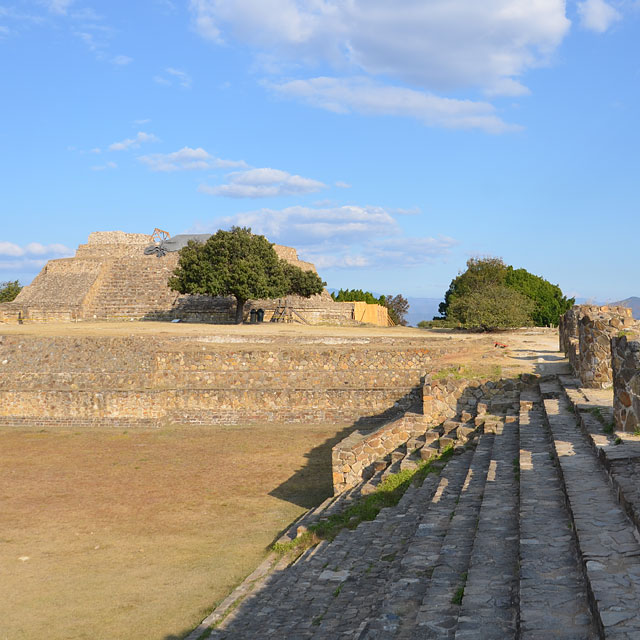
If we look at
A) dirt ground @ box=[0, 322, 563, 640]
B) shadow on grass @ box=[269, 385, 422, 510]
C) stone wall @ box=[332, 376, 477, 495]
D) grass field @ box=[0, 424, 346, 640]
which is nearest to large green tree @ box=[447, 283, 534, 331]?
dirt ground @ box=[0, 322, 563, 640]

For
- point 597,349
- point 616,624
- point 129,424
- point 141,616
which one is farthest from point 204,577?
point 129,424

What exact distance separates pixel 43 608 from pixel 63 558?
5.58ft

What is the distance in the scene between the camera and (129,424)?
18.2 m

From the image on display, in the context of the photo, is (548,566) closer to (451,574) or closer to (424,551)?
(451,574)

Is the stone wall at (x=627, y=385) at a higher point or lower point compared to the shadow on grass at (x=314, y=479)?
higher

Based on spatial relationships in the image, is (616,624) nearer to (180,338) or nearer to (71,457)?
(71,457)

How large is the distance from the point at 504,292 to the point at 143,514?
Result: 73.8 ft

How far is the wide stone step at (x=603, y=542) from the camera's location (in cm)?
345

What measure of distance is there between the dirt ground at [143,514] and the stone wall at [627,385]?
15.8 ft

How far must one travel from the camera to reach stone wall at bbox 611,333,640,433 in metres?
7.08

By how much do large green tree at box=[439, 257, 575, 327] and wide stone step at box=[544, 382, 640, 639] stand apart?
22.4 metres

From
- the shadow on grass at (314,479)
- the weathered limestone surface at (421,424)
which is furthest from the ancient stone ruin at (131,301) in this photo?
the weathered limestone surface at (421,424)

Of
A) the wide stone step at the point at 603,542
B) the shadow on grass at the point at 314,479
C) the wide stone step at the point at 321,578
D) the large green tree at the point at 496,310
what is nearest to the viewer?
the wide stone step at the point at 603,542

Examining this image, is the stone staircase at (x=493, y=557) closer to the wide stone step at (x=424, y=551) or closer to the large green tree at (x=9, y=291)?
the wide stone step at (x=424, y=551)
